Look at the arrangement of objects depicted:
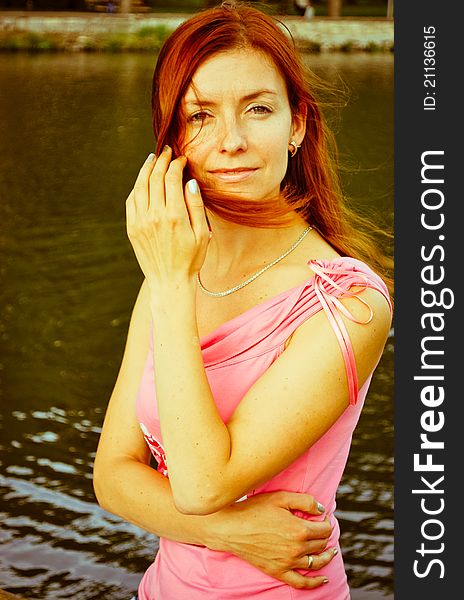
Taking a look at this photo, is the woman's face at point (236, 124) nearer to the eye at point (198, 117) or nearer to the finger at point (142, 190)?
the eye at point (198, 117)

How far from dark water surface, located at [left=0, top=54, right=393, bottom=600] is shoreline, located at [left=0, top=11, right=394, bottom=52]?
12.2 meters

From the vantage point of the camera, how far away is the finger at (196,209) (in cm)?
196

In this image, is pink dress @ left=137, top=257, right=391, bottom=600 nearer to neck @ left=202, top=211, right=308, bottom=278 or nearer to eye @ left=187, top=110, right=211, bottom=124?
neck @ left=202, top=211, right=308, bottom=278

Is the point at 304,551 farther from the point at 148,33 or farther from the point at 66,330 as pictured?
the point at 148,33

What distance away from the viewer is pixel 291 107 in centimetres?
216

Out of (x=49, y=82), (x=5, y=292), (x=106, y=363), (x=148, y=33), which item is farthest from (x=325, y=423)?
(x=148, y=33)

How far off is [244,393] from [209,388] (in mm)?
105

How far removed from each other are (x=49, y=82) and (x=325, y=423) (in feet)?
63.6

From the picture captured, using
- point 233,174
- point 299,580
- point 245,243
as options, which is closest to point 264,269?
point 245,243

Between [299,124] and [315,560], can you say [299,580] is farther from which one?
[299,124]

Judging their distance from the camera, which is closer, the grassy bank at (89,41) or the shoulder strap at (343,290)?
the shoulder strap at (343,290)

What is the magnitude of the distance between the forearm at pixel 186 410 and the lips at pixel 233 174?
226mm

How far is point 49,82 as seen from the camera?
20.6 metres

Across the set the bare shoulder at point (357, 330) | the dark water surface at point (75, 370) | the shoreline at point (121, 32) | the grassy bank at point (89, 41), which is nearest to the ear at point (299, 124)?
the bare shoulder at point (357, 330)
